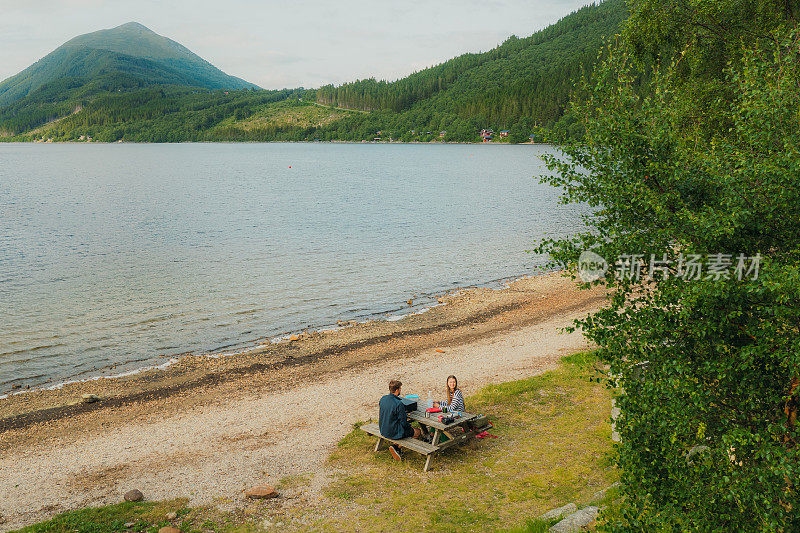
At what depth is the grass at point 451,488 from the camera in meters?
10.9

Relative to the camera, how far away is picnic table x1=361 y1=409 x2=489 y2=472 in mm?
13117

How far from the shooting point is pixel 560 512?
403 inches

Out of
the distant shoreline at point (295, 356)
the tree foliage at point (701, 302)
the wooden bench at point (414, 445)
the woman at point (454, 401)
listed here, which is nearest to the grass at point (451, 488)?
the wooden bench at point (414, 445)

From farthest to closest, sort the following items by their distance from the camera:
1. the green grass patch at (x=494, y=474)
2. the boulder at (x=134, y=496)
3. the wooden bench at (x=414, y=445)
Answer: the wooden bench at (x=414, y=445) < the boulder at (x=134, y=496) < the green grass patch at (x=494, y=474)

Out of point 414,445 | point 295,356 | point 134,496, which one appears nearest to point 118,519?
point 134,496

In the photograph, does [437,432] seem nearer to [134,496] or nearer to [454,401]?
[454,401]

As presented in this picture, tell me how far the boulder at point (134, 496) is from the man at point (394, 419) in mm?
5525

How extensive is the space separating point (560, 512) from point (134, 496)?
900cm

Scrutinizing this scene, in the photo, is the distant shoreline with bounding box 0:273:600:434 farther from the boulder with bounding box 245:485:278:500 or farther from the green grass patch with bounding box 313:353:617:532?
the boulder with bounding box 245:485:278:500

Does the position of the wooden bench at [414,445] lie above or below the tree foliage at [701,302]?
below

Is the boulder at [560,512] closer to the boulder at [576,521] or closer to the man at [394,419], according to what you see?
the boulder at [576,521]

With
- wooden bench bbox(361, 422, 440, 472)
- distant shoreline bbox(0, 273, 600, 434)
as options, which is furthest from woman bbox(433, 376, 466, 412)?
distant shoreline bbox(0, 273, 600, 434)

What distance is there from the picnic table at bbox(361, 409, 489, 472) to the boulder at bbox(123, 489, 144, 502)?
5.23m

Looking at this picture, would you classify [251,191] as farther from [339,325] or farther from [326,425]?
[326,425]
